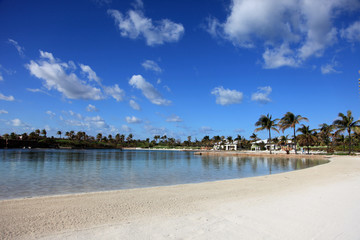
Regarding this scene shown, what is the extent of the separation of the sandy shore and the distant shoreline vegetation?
41804mm

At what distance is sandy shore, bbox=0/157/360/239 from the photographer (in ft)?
15.0

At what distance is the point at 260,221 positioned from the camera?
5.32 m

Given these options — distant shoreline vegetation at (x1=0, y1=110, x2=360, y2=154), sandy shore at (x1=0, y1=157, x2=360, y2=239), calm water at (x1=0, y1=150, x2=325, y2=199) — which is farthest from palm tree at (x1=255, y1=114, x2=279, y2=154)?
sandy shore at (x1=0, y1=157, x2=360, y2=239)

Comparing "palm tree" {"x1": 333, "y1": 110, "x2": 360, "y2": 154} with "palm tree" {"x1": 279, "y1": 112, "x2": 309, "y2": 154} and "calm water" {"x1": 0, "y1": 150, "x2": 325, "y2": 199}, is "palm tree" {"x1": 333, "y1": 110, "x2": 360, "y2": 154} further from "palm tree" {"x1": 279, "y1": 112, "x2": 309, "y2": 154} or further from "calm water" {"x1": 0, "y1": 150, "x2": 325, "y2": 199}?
"calm water" {"x1": 0, "y1": 150, "x2": 325, "y2": 199}

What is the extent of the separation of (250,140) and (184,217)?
115 metres

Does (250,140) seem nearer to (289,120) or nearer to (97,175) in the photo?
(289,120)

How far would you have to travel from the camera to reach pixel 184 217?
571 cm

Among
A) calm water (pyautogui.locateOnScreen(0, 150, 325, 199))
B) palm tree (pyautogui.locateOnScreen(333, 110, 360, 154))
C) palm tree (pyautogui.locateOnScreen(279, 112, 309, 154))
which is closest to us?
calm water (pyautogui.locateOnScreen(0, 150, 325, 199))

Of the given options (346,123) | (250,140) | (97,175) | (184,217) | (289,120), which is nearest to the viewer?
(184,217)

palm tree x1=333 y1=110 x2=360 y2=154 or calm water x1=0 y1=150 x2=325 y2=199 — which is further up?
palm tree x1=333 y1=110 x2=360 y2=154

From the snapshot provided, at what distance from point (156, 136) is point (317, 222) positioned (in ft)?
497

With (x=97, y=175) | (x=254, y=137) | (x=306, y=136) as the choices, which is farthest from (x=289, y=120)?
(x=254, y=137)

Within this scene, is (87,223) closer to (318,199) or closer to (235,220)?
(235,220)

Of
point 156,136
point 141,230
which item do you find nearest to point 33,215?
point 141,230
